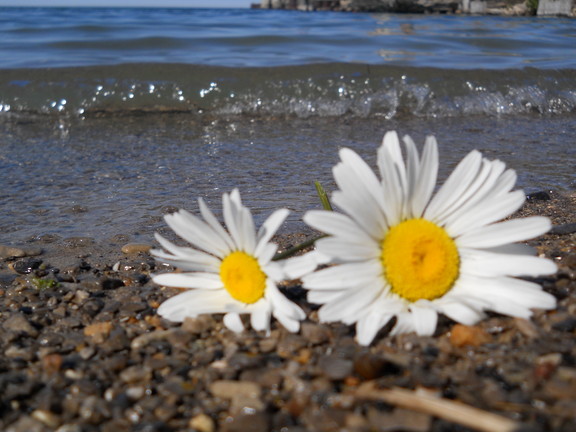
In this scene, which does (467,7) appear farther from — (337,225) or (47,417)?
(47,417)

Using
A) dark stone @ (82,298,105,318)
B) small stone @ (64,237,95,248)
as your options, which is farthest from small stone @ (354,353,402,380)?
Result: small stone @ (64,237,95,248)

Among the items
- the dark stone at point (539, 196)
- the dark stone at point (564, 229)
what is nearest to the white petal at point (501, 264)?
the dark stone at point (564, 229)

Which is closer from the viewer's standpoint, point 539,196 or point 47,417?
point 47,417

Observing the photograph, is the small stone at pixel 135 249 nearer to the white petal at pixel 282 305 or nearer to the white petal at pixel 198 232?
the white petal at pixel 198 232

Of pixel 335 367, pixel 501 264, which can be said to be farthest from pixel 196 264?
pixel 501 264

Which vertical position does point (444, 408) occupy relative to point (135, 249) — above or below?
above

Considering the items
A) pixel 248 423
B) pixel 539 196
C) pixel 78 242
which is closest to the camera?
pixel 248 423
